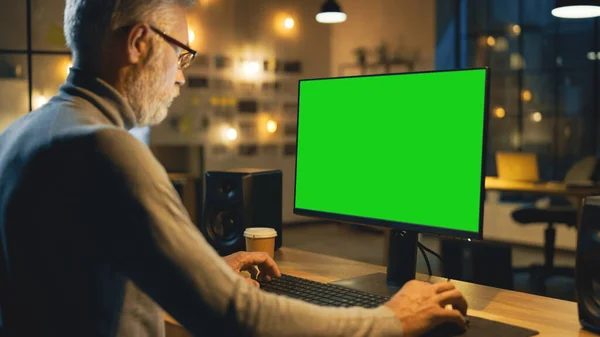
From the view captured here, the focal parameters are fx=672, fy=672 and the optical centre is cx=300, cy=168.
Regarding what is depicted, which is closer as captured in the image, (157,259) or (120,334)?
(157,259)

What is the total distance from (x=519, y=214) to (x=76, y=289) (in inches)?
196

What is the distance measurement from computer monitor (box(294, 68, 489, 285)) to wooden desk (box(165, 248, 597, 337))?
0.52ft

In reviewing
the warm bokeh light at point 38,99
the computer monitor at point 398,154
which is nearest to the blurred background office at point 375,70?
the warm bokeh light at point 38,99

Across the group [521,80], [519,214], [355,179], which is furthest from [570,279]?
[355,179]

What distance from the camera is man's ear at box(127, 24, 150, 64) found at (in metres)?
1.10

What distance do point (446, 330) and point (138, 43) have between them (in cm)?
73

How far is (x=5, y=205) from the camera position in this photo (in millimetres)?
1022

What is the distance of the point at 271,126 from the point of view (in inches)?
337

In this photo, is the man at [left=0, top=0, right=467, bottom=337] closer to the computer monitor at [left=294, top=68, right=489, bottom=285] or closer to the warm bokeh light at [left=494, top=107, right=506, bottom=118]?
the computer monitor at [left=294, top=68, right=489, bottom=285]

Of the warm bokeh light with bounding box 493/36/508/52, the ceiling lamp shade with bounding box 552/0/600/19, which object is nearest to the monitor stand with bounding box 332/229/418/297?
the ceiling lamp shade with bounding box 552/0/600/19

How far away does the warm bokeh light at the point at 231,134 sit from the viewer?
26.6 ft

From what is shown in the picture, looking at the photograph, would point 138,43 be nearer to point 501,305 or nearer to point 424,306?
point 424,306

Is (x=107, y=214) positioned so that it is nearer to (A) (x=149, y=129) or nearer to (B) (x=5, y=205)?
(B) (x=5, y=205)

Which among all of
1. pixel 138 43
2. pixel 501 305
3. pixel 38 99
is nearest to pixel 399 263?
pixel 501 305
